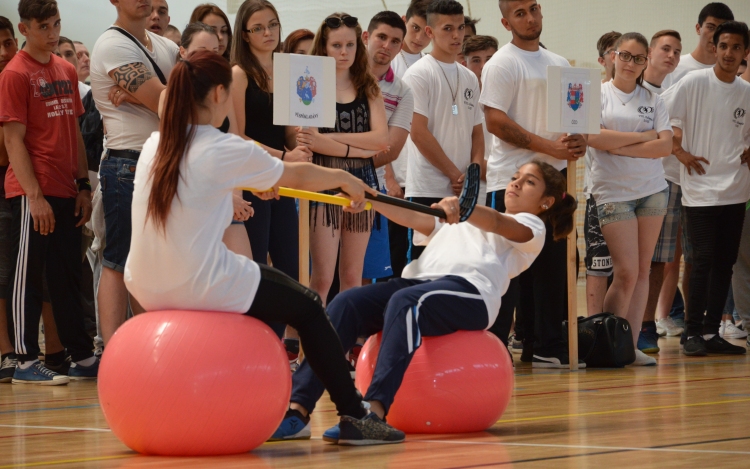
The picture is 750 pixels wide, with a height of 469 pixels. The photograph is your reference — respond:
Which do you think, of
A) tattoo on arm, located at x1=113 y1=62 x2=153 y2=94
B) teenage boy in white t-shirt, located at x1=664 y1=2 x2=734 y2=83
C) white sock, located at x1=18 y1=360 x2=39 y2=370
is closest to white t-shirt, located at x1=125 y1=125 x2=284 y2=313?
tattoo on arm, located at x1=113 y1=62 x2=153 y2=94

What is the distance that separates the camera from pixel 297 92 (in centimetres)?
421

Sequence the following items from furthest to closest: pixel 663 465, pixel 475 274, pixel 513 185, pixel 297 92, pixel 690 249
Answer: pixel 690 249, pixel 297 92, pixel 513 185, pixel 475 274, pixel 663 465

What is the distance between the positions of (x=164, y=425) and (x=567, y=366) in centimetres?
307

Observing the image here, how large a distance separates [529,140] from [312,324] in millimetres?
2507

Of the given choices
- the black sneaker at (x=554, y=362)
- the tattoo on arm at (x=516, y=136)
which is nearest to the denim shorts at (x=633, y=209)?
the tattoo on arm at (x=516, y=136)

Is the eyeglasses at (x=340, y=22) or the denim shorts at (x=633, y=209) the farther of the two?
the denim shorts at (x=633, y=209)

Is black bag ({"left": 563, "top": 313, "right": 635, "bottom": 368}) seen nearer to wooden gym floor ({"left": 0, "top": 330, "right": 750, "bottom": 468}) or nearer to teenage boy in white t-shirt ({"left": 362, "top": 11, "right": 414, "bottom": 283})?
wooden gym floor ({"left": 0, "top": 330, "right": 750, "bottom": 468})

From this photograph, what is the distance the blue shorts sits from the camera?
5.09 metres

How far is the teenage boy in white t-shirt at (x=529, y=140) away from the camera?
5035mm

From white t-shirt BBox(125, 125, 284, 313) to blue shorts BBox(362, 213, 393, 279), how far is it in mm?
2374

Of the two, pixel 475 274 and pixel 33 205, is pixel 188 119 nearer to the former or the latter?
pixel 475 274

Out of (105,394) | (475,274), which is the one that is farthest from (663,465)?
(105,394)

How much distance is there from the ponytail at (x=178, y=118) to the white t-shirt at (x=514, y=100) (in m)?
2.53

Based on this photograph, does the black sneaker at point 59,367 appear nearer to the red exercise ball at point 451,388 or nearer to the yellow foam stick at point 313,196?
the red exercise ball at point 451,388
